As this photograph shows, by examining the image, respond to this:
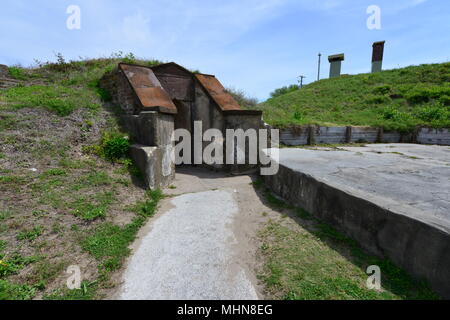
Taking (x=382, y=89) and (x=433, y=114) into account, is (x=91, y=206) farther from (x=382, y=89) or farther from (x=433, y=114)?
(x=382, y=89)

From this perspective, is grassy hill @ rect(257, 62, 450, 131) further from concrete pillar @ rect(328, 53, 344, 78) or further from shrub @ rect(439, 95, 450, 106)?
concrete pillar @ rect(328, 53, 344, 78)

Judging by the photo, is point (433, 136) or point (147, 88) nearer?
point (147, 88)

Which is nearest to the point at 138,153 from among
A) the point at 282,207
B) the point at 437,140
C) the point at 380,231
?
the point at 282,207

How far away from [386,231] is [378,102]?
53.0 ft

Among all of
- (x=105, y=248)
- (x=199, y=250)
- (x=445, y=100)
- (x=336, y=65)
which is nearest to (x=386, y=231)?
(x=199, y=250)

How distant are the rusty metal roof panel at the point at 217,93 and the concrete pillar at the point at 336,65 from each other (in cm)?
2114

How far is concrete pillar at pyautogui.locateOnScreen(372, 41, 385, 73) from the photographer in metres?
21.9

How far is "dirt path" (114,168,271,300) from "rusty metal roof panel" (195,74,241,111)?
3034 millimetres

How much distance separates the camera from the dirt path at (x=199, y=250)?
243 cm

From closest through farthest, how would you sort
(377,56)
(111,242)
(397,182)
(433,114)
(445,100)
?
(111,242) → (397,182) → (433,114) → (445,100) → (377,56)

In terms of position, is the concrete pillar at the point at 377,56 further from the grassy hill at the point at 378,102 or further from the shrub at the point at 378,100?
the shrub at the point at 378,100

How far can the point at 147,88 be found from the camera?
641 cm

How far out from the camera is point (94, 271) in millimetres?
2709
